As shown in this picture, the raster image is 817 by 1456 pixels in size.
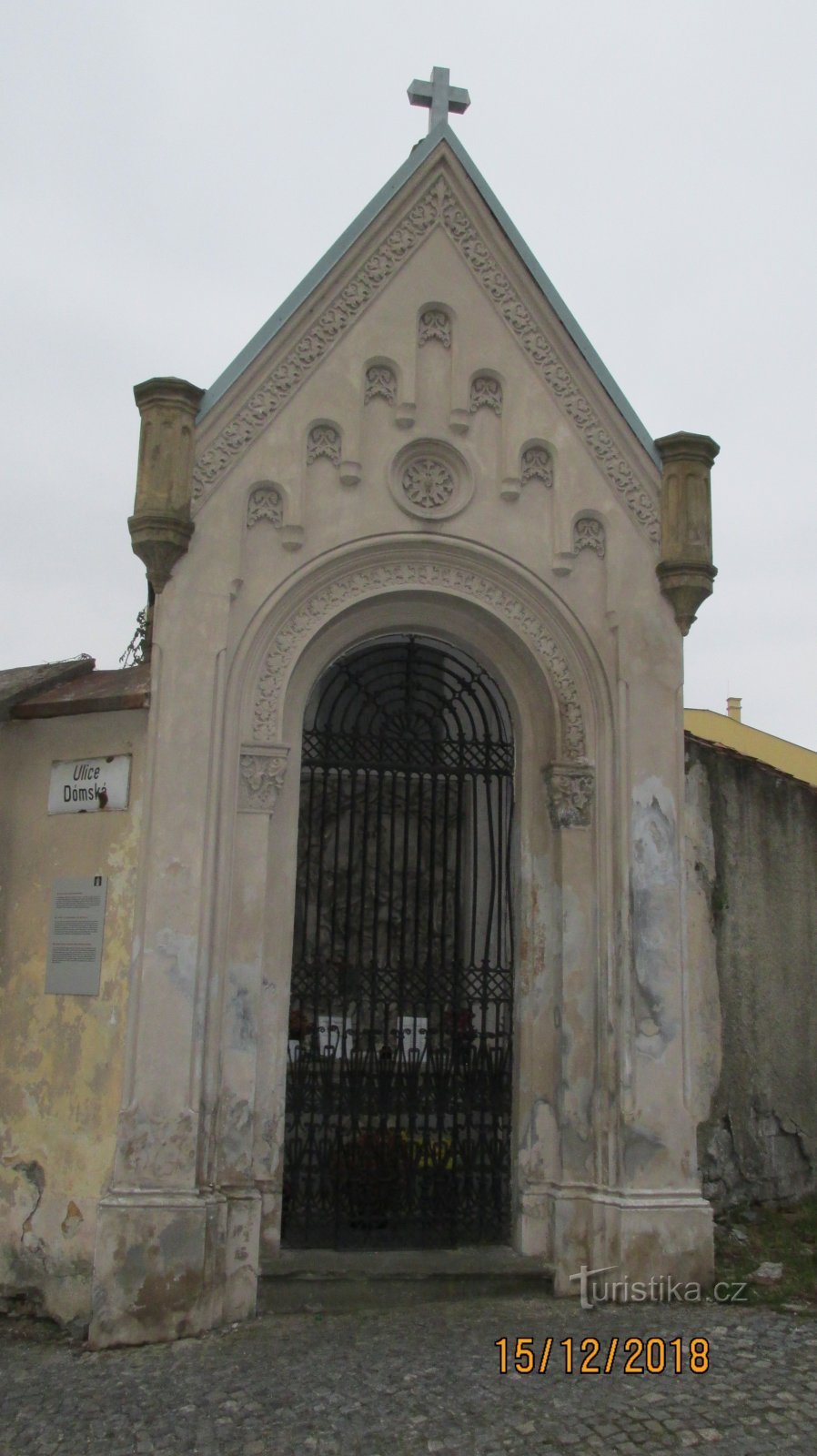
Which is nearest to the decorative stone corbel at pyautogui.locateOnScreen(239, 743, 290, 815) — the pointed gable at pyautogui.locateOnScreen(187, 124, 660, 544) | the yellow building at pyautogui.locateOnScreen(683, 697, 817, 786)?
the pointed gable at pyautogui.locateOnScreen(187, 124, 660, 544)

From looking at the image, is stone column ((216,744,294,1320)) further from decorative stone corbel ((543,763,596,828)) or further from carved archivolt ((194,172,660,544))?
carved archivolt ((194,172,660,544))

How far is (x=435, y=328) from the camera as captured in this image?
8.37m

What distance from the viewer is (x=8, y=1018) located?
735cm

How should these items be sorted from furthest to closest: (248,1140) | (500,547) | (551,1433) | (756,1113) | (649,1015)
→ 1. (756,1113)
2. (500,547)
3. (649,1015)
4. (248,1140)
5. (551,1433)

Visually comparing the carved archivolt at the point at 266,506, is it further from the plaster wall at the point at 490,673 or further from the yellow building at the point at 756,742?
the yellow building at the point at 756,742

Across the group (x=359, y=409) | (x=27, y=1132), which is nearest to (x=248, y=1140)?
(x=27, y=1132)

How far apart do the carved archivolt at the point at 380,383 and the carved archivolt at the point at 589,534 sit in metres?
1.53

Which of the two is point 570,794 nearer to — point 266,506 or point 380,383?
point 266,506

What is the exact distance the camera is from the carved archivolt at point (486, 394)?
27.3 ft

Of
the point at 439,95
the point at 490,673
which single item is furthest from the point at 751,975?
the point at 439,95

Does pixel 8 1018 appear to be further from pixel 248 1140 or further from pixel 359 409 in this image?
pixel 359 409

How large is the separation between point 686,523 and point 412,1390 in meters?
5.51

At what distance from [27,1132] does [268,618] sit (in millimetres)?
3433
